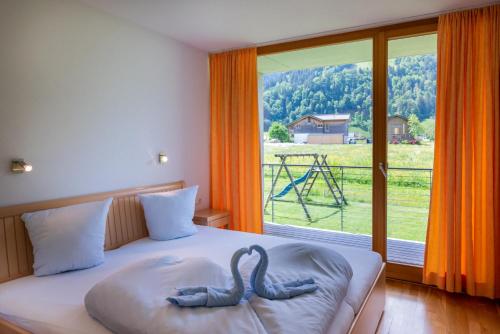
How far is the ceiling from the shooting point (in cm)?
265

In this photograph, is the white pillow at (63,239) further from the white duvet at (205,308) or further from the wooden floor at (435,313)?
the wooden floor at (435,313)

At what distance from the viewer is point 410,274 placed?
3189 mm

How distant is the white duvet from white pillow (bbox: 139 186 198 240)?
0.99 metres

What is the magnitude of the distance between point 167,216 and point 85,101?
114 centimetres

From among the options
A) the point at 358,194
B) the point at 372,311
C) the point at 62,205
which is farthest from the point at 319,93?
the point at 62,205

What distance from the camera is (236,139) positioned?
392 cm

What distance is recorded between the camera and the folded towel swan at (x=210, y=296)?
1.48 m

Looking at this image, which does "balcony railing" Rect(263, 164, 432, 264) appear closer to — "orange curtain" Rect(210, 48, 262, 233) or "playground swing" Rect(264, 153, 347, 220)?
"playground swing" Rect(264, 153, 347, 220)

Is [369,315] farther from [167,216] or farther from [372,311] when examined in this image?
[167,216]

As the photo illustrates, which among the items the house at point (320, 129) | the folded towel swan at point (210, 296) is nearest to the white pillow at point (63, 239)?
the folded towel swan at point (210, 296)

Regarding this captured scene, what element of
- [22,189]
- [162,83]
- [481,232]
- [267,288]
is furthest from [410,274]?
[22,189]

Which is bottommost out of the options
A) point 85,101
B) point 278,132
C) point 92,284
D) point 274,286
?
point 92,284

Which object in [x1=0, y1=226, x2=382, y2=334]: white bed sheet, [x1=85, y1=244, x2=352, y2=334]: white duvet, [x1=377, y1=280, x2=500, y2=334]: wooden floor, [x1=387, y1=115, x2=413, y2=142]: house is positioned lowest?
[x1=377, y1=280, x2=500, y2=334]: wooden floor

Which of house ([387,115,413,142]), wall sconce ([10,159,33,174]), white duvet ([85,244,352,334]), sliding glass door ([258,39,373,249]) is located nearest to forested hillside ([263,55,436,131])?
sliding glass door ([258,39,373,249])
